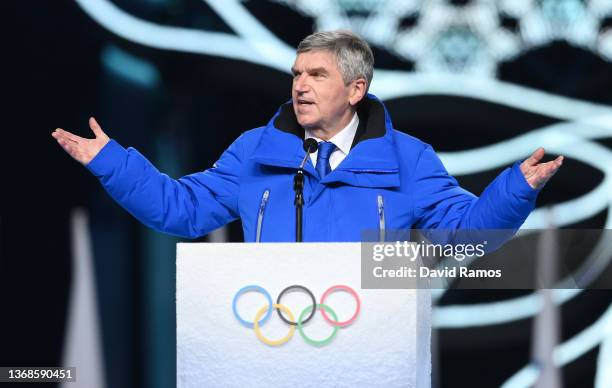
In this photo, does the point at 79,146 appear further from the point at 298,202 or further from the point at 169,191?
the point at 298,202

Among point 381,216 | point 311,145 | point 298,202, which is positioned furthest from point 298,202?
point 381,216

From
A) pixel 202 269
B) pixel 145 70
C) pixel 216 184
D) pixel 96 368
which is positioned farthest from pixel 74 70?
pixel 202 269

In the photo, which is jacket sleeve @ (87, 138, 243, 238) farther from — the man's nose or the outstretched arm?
the outstretched arm

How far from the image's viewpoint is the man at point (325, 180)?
85.8 inches

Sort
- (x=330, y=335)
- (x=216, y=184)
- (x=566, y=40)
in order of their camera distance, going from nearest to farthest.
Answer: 1. (x=330, y=335)
2. (x=216, y=184)
3. (x=566, y=40)

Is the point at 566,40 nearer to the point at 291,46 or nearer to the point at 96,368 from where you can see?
the point at 291,46

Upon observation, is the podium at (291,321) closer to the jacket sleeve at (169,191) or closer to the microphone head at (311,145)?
the microphone head at (311,145)

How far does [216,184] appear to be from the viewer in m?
2.42

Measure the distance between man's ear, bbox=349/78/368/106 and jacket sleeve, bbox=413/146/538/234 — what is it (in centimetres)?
21

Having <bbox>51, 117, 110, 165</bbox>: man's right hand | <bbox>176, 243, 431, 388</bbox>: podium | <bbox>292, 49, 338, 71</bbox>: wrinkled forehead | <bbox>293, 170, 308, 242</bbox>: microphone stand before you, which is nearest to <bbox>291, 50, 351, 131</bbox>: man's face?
<bbox>292, 49, 338, 71</bbox>: wrinkled forehead

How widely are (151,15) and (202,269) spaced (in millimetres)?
2167

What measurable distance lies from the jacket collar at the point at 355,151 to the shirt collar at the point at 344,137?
16 millimetres

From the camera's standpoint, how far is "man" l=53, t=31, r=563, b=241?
7.15 feet

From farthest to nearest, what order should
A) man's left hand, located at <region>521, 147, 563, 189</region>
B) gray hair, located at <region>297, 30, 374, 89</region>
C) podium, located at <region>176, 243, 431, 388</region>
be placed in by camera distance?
gray hair, located at <region>297, 30, 374, 89</region> → man's left hand, located at <region>521, 147, 563, 189</region> → podium, located at <region>176, 243, 431, 388</region>
